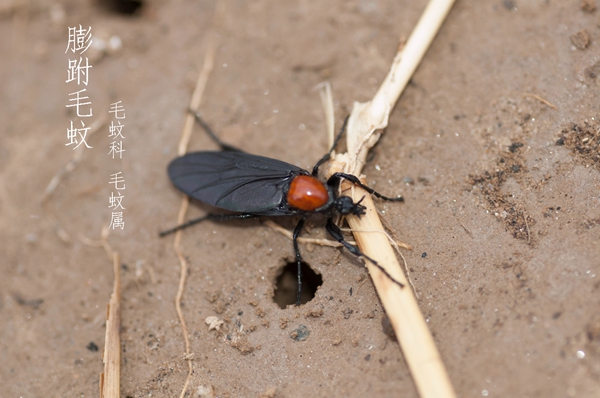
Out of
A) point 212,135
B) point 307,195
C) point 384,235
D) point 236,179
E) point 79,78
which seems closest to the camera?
point 384,235

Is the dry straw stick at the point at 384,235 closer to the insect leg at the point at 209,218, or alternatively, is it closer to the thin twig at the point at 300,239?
the thin twig at the point at 300,239

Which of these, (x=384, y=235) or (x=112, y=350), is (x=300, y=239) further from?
(x=112, y=350)

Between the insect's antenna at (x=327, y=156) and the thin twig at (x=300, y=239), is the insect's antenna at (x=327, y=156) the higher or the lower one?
the higher one

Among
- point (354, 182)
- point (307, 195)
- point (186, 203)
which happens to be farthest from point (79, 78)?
point (354, 182)

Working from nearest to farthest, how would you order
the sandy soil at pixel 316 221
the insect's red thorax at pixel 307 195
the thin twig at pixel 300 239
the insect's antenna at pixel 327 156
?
the sandy soil at pixel 316 221
the insect's red thorax at pixel 307 195
the thin twig at pixel 300 239
the insect's antenna at pixel 327 156

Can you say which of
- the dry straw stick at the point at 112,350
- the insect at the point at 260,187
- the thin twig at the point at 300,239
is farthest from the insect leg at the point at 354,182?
the dry straw stick at the point at 112,350

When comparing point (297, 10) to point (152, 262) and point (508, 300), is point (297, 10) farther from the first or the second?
point (508, 300)

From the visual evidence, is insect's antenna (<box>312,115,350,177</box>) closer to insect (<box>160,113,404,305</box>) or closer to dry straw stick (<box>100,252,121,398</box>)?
insect (<box>160,113,404,305</box>)
